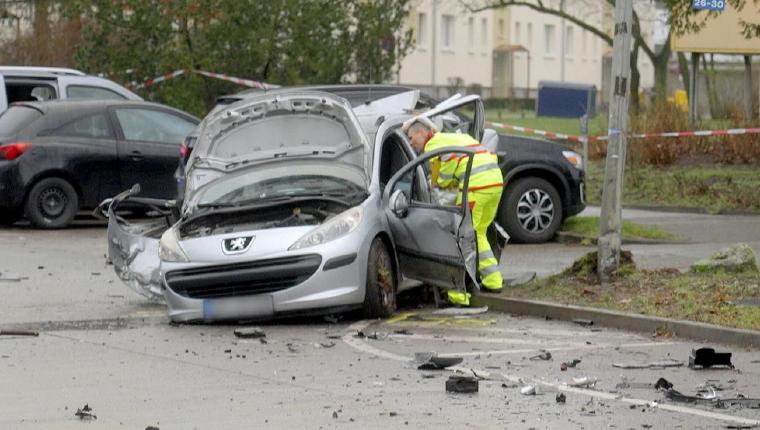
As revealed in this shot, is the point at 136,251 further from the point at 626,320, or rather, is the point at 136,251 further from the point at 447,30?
the point at 447,30

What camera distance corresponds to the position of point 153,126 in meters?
21.5

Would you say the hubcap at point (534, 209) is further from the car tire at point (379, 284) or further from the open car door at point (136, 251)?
the car tire at point (379, 284)

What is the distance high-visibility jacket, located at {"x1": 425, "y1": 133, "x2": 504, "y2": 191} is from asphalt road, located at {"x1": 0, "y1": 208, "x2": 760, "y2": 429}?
1198mm

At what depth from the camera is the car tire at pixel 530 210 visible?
61.1 ft

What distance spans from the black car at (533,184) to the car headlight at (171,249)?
226 inches

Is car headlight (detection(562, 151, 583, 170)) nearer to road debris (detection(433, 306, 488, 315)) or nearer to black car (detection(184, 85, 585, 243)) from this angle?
black car (detection(184, 85, 585, 243))

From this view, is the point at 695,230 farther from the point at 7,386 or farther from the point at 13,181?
the point at 7,386

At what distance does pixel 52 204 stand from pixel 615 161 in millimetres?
9201

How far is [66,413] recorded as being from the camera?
8.70m

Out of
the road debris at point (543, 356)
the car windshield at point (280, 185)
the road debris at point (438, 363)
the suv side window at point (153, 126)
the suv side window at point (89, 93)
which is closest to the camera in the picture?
the road debris at point (438, 363)

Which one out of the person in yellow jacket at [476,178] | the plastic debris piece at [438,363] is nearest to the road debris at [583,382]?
the plastic debris piece at [438,363]

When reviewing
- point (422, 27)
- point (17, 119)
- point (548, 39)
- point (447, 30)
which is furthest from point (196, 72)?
point (548, 39)

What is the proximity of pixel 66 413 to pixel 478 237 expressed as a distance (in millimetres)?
5880

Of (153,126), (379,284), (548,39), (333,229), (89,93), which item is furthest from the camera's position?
(548,39)
